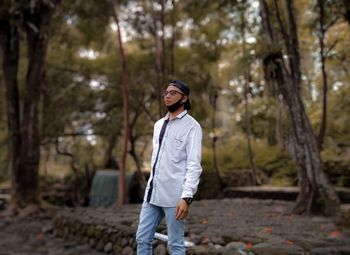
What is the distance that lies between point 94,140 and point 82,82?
165 inches

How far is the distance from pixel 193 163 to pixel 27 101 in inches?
415

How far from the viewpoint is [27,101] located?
1258 cm

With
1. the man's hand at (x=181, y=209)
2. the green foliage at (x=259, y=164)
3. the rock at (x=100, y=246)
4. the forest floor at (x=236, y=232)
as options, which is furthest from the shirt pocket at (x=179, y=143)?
the green foliage at (x=259, y=164)

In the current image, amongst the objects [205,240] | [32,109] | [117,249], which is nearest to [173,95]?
[205,240]

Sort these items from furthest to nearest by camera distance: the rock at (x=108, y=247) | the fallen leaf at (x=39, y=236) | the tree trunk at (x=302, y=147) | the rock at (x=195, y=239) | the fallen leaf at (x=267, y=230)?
1. the fallen leaf at (x=39, y=236)
2. the tree trunk at (x=302, y=147)
3. the rock at (x=108, y=247)
4. the fallen leaf at (x=267, y=230)
5. the rock at (x=195, y=239)

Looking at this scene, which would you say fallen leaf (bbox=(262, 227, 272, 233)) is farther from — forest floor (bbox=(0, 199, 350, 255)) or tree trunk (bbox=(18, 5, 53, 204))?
tree trunk (bbox=(18, 5, 53, 204))

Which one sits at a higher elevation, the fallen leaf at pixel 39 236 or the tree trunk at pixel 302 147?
the tree trunk at pixel 302 147

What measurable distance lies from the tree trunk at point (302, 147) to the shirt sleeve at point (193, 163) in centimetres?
565

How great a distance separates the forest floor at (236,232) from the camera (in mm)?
5379

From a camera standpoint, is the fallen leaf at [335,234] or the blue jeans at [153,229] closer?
the blue jeans at [153,229]

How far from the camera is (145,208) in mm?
3266

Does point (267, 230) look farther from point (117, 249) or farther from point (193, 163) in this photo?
point (193, 163)

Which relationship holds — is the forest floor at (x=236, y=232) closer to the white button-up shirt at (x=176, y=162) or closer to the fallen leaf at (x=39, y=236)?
the fallen leaf at (x=39, y=236)

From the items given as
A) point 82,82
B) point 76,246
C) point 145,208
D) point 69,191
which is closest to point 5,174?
point 69,191
